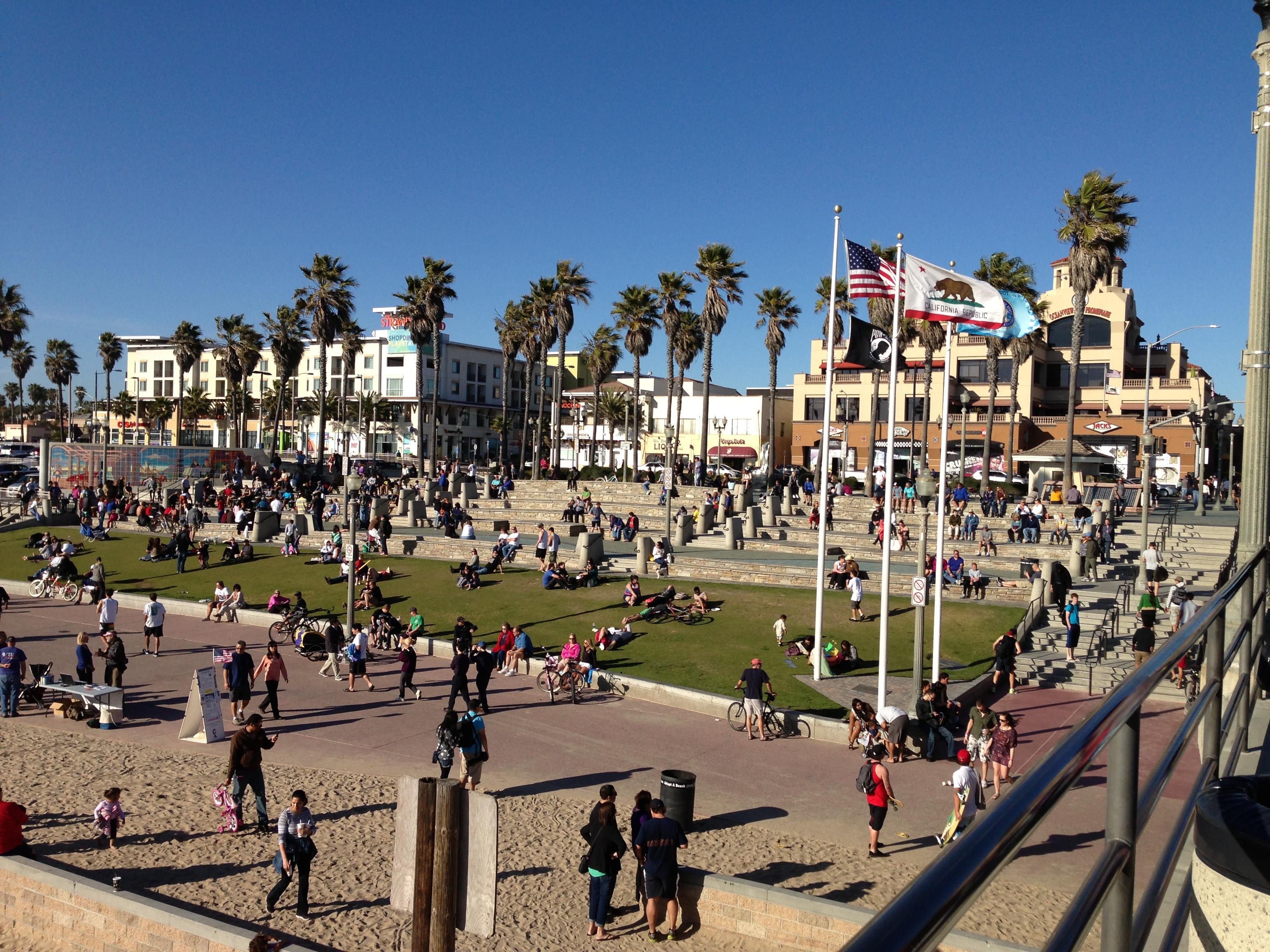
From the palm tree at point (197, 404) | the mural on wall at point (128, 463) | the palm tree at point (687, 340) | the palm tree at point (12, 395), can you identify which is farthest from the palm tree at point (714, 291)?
the palm tree at point (12, 395)

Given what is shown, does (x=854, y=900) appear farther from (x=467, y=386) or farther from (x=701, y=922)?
(x=467, y=386)

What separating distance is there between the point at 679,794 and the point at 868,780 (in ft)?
8.64

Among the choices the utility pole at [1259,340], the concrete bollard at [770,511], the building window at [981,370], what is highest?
the building window at [981,370]

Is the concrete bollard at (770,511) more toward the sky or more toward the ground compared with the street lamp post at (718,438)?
more toward the ground

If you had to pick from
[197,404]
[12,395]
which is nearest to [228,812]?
[197,404]

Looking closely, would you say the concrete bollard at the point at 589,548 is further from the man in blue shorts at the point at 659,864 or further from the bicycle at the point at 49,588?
the man in blue shorts at the point at 659,864

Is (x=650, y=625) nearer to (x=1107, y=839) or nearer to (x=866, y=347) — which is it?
(x=866, y=347)

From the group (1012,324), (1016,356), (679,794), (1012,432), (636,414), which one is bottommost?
(679,794)

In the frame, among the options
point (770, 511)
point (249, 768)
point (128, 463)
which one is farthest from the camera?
point (128, 463)

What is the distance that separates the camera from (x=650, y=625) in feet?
93.2

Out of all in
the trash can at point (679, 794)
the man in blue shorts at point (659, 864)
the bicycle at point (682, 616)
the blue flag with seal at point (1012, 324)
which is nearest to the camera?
the man in blue shorts at point (659, 864)

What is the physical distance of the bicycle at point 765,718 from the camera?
765 inches

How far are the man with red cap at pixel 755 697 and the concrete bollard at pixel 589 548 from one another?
47.5 ft

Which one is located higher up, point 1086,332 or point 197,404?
point 1086,332
